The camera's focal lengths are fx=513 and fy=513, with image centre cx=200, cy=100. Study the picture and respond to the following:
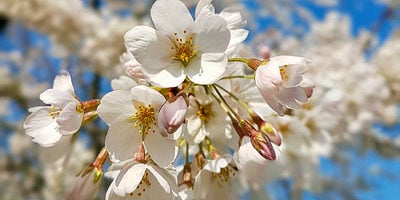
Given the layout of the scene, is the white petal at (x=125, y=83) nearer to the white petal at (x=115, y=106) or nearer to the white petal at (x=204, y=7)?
the white petal at (x=115, y=106)

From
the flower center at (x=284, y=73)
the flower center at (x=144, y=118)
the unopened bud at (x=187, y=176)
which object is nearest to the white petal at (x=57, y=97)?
the flower center at (x=144, y=118)

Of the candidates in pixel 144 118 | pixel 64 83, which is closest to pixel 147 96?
pixel 144 118

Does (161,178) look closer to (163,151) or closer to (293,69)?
(163,151)

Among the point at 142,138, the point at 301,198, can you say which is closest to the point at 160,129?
the point at 142,138

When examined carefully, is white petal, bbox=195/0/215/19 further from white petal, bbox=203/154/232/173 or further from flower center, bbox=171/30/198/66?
white petal, bbox=203/154/232/173

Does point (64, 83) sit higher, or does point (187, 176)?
point (64, 83)
